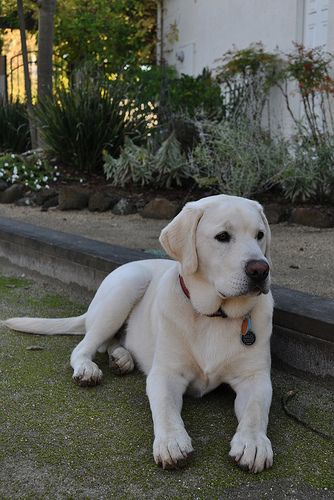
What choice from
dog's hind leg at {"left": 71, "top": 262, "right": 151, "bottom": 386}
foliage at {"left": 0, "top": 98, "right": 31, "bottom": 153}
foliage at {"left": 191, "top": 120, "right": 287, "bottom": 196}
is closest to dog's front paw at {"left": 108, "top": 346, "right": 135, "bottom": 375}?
dog's hind leg at {"left": 71, "top": 262, "right": 151, "bottom": 386}

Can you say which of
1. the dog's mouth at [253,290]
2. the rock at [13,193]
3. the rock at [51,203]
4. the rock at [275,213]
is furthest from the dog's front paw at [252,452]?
the rock at [13,193]

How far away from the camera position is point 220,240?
8.86 ft

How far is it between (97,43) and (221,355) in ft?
41.7

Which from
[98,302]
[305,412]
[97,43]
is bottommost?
[305,412]

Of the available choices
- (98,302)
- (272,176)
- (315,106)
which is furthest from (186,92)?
(98,302)

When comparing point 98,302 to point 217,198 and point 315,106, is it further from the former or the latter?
point 315,106

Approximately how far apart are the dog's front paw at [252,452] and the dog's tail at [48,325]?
5.14ft

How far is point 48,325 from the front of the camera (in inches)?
147

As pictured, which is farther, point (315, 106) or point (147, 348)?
point (315, 106)

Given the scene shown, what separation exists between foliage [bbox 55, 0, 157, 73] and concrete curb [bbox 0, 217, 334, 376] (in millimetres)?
9027

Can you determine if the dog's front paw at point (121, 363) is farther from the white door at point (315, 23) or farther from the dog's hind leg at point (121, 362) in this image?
the white door at point (315, 23)

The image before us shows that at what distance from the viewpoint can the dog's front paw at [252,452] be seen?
2285 mm

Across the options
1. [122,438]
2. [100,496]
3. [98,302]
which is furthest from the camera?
[98,302]

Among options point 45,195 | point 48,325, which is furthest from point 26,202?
point 48,325
